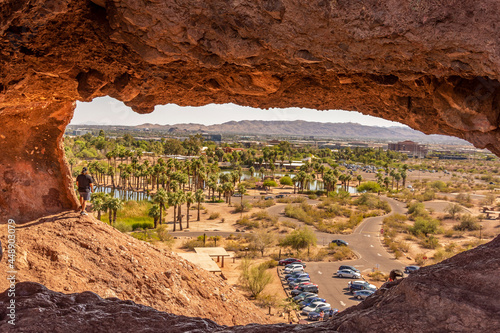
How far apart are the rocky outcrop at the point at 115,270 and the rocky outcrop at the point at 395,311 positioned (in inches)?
85.1

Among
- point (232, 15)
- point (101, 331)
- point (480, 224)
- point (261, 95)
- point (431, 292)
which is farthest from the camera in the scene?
point (480, 224)

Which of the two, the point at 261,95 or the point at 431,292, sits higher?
the point at 261,95

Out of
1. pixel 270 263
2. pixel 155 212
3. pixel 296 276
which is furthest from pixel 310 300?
pixel 155 212

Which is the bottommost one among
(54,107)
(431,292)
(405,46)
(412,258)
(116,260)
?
(412,258)

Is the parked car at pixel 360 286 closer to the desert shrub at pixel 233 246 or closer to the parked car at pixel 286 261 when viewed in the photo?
the parked car at pixel 286 261

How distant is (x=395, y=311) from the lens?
4094mm

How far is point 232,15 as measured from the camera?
5.62m

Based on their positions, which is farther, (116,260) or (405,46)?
(116,260)

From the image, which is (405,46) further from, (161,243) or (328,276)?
(161,243)

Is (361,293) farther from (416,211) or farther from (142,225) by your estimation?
(416,211)

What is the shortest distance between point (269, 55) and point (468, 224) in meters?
50.0

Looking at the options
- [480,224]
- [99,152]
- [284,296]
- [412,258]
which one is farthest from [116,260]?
[99,152]

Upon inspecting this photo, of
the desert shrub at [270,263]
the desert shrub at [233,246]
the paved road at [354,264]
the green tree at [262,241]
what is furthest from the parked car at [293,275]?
the desert shrub at [233,246]

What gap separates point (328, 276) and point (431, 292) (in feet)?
93.3
